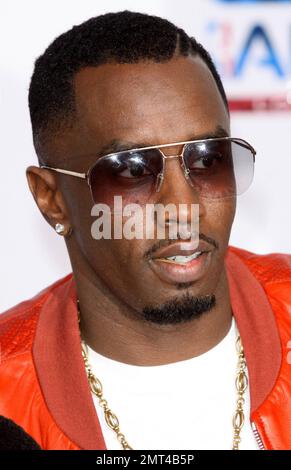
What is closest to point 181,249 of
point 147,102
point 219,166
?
point 219,166

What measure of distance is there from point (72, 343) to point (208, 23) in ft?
4.37

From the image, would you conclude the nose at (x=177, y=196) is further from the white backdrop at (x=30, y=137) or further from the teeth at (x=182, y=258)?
the white backdrop at (x=30, y=137)

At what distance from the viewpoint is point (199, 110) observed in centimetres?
230

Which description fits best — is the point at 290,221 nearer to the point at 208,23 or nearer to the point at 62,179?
the point at 208,23

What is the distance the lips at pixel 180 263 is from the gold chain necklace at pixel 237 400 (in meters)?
0.34

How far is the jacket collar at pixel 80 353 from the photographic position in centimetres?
232

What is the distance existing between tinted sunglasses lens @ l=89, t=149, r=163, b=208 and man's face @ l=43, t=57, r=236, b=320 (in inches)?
1.2

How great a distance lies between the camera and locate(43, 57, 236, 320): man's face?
2.25 metres

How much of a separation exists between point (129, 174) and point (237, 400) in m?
0.65

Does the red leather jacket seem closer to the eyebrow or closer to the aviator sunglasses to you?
the aviator sunglasses

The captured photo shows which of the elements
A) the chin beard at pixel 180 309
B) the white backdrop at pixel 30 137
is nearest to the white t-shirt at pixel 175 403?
the chin beard at pixel 180 309

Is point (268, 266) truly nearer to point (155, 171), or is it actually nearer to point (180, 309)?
point (180, 309)

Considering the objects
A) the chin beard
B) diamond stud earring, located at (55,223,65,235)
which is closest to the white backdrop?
diamond stud earring, located at (55,223,65,235)

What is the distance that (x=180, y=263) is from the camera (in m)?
2.24
